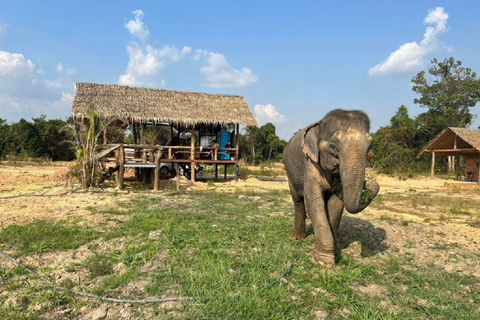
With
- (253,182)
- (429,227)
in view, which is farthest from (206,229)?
(253,182)

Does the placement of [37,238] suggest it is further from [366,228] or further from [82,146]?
[82,146]

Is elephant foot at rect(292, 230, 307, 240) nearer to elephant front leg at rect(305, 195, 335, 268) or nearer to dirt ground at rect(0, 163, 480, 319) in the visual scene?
dirt ground at rect(0, 163, 480, 319)

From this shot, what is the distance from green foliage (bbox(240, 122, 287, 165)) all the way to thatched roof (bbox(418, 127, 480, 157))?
17.6 meters

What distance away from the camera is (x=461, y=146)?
2272 centimetres

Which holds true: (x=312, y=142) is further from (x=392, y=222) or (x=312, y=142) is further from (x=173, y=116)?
(x=173, y=116)

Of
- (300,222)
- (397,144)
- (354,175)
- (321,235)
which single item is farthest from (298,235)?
(397,144)

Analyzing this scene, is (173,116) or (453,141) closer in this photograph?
(173,116)

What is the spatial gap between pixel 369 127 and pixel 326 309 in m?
2.14

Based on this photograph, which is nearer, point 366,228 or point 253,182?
point 366,228

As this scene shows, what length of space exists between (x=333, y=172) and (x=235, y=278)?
1.74m

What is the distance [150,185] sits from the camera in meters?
14.5

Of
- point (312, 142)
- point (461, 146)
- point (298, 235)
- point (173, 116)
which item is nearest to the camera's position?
point (312, 142)

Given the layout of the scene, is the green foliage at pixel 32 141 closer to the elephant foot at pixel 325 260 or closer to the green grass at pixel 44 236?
the green grass at pixel 44 236

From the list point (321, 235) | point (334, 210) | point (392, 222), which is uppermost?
point (334, 210)
